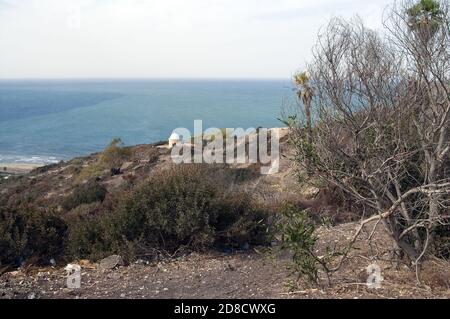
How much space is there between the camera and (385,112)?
19.7 feet

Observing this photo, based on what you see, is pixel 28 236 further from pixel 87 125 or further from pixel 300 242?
pixel 87 125

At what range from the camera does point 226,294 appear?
6.02 metres

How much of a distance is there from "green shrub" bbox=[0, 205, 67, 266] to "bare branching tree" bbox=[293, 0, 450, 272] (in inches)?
186

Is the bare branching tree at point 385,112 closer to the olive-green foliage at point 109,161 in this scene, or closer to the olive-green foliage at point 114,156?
the olive-green foliage at point 109,161

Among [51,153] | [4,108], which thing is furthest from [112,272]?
[4,108]

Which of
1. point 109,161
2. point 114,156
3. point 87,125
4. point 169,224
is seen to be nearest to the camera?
point 169,224

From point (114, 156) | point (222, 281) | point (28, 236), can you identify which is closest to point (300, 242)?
point (222, 281)

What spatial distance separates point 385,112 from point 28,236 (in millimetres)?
6041

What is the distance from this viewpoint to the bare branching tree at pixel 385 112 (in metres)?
5.84

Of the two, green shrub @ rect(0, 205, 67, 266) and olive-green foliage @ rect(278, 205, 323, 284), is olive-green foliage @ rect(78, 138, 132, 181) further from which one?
olive-green foliage @ rect(278, 205, 323, 284)

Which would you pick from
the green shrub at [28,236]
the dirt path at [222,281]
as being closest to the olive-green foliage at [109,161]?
the green shrub at [28,236]

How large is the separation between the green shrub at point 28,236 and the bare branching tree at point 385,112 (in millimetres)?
4736

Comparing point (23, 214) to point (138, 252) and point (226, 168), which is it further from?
point (226, 168)

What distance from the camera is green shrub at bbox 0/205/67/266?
25.9ft
